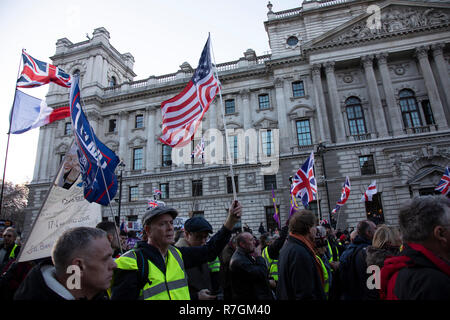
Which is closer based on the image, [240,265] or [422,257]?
[422,257]

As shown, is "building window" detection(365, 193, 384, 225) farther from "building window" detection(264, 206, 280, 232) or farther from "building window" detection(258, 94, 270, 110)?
"building window" detection(258, 94, 270, 110)

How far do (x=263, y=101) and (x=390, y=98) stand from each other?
11470 millimetres

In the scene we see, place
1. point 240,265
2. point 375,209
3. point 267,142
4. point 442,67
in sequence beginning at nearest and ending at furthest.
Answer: point 240,265 → point 375,209 → point 442,67 → point 267,142

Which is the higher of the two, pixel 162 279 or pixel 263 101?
pixel 263 101

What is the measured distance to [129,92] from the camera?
32.2m

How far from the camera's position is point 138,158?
30.6 meters

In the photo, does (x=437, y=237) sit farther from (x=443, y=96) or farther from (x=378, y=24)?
(x=378, y=24)

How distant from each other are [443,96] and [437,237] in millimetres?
27573

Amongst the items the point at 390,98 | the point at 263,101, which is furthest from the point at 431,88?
the point at 263,101

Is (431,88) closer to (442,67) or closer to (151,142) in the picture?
(442,67)

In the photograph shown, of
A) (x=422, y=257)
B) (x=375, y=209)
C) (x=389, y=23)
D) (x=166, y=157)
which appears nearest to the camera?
(x=422, y=257)

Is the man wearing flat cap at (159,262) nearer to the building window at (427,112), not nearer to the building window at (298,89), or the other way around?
the building window at (298,89)

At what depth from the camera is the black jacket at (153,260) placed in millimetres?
2234
